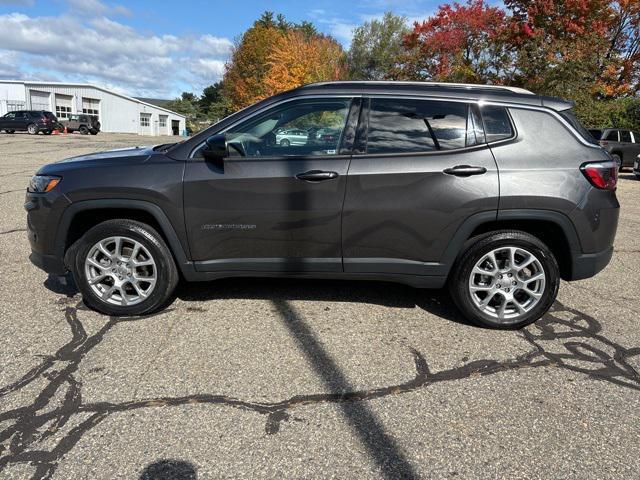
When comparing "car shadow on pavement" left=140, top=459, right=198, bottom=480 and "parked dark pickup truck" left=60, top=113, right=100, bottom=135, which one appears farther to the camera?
"parked dark pickup truck" left=60, top=113, right=100, bottom=135

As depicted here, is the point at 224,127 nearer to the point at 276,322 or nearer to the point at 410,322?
the point at 276,322

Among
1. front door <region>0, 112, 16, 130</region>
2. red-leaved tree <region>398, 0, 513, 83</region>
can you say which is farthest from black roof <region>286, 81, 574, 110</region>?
front door <region>0, 112, 16, 130</region>

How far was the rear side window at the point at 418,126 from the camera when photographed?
360cm

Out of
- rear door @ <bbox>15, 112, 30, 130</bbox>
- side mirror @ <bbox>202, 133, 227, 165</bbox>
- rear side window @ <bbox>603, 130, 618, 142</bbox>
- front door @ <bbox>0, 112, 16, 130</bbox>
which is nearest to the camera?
side mirror @ <bbox>202, 133, 227, 165</bbox>

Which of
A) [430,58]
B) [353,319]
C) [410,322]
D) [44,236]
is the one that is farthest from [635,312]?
[430,58]

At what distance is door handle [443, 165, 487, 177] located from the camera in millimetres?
3512

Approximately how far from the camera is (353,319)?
12.8 feet

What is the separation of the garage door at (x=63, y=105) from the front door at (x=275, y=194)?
53087 mm

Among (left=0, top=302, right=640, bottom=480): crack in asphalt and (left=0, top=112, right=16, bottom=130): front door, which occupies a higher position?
(left=0, top=112, right=16, bottom=130): front door

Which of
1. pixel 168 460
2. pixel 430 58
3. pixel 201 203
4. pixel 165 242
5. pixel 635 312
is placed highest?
pixel 430 58

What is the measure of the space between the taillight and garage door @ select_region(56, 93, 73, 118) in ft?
179

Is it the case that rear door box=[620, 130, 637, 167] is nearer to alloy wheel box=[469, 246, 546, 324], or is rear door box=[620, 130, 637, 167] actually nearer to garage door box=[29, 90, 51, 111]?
alloy wheel box=[469, 246, 546, 324]

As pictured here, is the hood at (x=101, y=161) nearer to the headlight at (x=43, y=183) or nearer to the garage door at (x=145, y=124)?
the headlight at (x=43, y=183)

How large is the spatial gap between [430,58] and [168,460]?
28.7 metres
